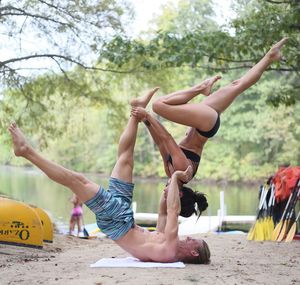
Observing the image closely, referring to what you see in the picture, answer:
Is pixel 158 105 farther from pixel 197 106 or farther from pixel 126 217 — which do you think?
pixel 126 217

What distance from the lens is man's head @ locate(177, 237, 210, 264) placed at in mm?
4504

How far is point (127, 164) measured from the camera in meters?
4.88

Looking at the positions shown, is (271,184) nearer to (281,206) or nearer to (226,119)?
(281,206)

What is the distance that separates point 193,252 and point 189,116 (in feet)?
3.80

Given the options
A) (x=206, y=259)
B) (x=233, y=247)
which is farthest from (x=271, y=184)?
(x=206, y=259)

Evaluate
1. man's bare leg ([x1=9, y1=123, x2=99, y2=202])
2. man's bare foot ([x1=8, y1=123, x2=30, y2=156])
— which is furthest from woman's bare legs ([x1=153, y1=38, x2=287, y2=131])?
man's bare foot ([x1=8, y1=123, x2=30, y2=156])

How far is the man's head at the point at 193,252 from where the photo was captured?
450 cm

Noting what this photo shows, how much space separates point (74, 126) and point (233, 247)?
7865 mm

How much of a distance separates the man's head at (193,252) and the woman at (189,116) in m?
0.68

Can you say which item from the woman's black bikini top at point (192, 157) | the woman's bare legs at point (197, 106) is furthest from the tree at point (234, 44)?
the woman's black bikini top at point (192, 157)

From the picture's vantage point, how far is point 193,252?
14.9 ft

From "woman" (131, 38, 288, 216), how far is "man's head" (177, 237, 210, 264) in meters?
0.68

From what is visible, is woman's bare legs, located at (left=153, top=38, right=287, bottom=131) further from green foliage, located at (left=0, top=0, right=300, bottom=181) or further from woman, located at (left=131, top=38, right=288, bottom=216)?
green foliage, located at (left=0, top=0, right=300, bottom=181)

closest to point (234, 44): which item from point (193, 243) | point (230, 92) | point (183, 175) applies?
point (230, 92)
